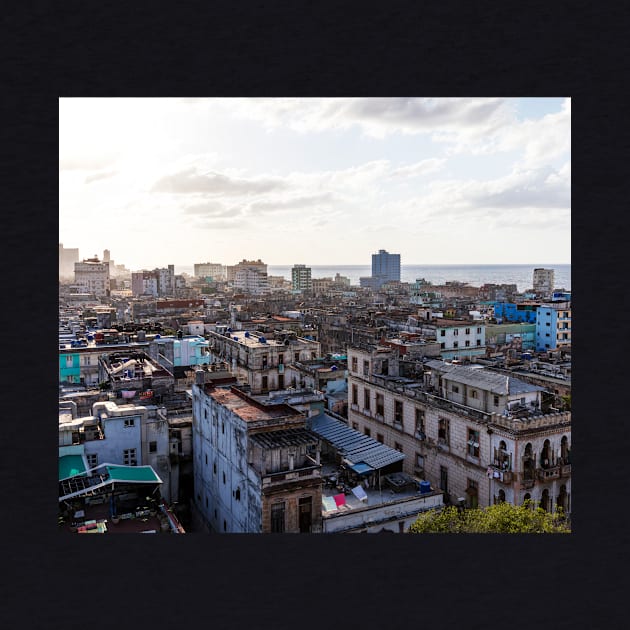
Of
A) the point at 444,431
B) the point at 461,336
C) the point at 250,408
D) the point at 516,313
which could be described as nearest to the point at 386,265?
the point at 516,313

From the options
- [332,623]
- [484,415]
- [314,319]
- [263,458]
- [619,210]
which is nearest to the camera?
[332,623]

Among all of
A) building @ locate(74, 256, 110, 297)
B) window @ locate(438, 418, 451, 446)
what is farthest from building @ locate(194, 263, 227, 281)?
window @ locate(438, 418, 451, 446)

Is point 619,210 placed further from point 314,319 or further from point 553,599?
point 314,319

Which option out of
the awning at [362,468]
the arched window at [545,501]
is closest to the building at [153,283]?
the awning at [362,468]

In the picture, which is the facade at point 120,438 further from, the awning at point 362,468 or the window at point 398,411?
the window at point 398,411

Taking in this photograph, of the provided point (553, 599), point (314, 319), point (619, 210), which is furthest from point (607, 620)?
point (314, 319)

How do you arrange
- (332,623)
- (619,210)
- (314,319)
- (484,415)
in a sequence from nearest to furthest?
(332,623)
(619,210)
(484,415)
(314,319)

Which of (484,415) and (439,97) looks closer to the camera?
(439,97)

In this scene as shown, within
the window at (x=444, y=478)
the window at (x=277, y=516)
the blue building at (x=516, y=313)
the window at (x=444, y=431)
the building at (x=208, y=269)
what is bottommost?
the window at (x=444, y=478)
